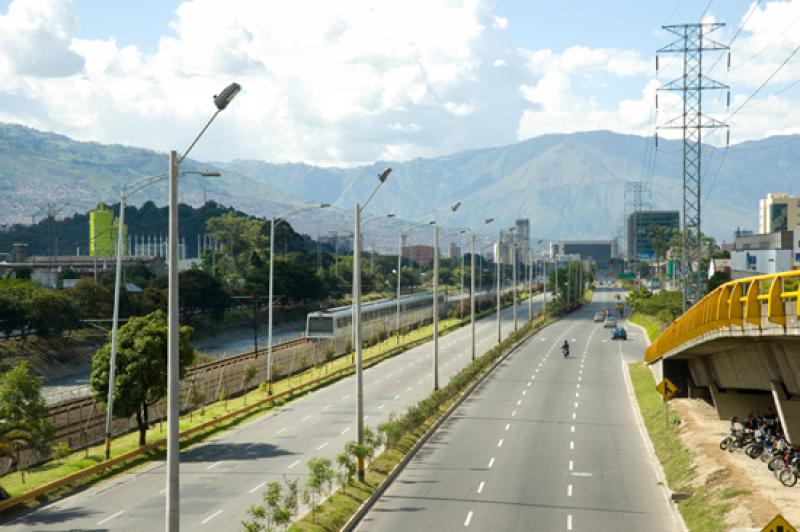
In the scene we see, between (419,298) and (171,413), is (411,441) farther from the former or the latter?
(419,298)

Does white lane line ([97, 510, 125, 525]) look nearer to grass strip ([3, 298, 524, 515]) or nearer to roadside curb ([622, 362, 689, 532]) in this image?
grass strip ([3, 298, 524, 515])

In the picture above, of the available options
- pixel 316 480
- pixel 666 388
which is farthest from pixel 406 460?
pixel 666 388

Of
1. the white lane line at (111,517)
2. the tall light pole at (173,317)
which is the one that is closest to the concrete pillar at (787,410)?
the tall light pole at (173,317)

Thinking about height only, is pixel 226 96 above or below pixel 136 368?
above

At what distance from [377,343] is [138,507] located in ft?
208

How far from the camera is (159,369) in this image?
1650 inches

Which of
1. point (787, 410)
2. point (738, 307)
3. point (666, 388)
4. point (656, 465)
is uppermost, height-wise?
point (738, 307)

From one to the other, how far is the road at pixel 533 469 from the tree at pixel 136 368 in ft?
37.5

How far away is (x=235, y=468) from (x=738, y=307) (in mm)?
19587

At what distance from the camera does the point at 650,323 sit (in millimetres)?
112062

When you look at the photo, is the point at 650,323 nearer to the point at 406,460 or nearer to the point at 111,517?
the point at 406,460

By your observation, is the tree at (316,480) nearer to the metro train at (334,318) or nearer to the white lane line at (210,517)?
the white lane line at (210,517)

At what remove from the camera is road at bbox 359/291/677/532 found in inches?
1189

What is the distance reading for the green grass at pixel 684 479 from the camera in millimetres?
29234
